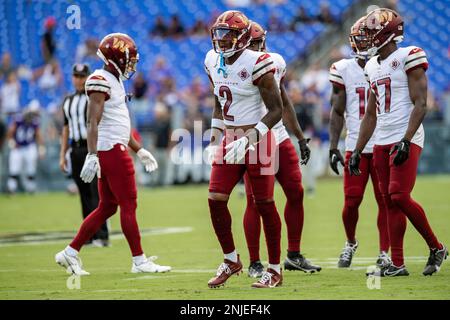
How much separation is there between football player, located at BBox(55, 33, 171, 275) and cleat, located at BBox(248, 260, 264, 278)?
79 cm

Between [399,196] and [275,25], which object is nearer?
[399,196]

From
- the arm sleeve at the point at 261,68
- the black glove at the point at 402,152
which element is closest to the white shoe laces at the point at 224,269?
the arm sleeve at the point at 261,68

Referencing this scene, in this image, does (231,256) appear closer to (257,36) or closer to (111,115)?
(111,115)

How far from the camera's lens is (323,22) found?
79.6 feet

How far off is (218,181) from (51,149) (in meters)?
14.2

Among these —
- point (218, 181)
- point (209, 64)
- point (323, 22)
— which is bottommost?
A: point (218, 181)

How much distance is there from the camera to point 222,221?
275 inches

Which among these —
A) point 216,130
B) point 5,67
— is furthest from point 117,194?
point 5,67

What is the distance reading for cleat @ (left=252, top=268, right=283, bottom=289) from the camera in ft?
22.2

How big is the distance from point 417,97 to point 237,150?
1.49m

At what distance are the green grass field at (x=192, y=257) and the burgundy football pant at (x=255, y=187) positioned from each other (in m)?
0.39

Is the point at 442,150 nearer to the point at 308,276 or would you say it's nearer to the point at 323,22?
the point at 323,22
